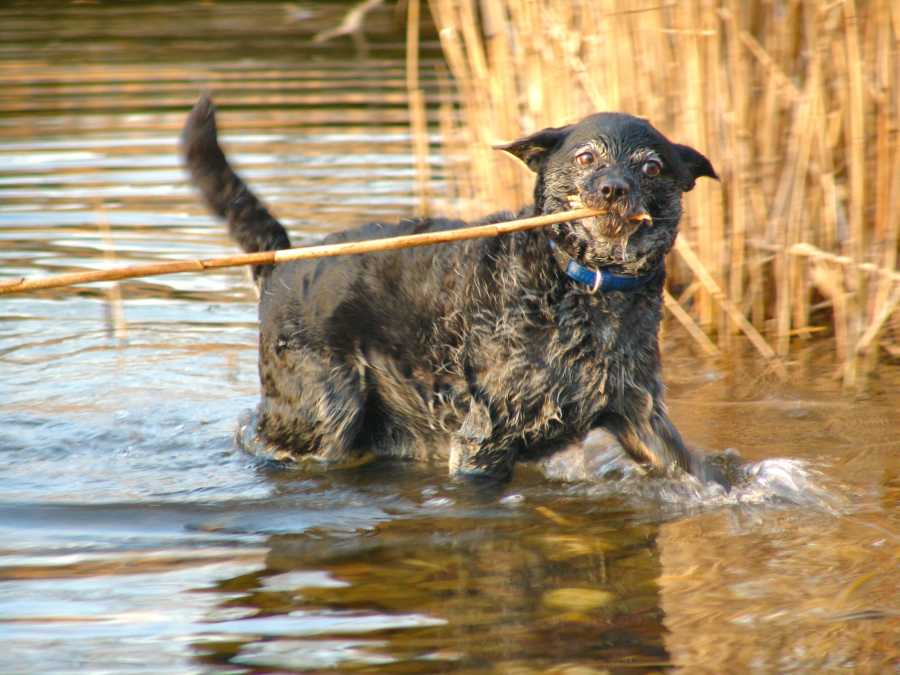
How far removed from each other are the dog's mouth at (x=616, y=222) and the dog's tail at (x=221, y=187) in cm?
127

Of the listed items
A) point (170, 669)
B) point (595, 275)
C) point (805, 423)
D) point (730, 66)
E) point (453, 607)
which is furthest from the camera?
point (730, 66)

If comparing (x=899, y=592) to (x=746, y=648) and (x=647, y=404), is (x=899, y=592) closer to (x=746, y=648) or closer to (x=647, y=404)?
(x=746, y=648)

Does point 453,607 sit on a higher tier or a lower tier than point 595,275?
lower

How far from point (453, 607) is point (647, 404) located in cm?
119

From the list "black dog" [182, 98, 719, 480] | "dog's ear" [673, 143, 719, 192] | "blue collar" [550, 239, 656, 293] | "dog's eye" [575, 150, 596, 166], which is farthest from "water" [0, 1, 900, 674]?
"dog's eye" [575, 150, 596, 166]

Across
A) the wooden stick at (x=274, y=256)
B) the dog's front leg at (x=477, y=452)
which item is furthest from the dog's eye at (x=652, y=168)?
the dog's front leg at (x=477, y=452)

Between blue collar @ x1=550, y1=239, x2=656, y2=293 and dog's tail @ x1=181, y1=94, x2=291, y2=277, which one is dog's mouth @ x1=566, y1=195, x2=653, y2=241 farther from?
dog's tail @ x1=181, y1=94, x2=291, y2=277

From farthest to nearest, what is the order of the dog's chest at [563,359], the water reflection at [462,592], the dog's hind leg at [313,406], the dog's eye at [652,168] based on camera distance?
the dog's hind leg at [313,406], the dog's chest at [563,359], the dog's eye at [652,168], the water reflection at [462,592]

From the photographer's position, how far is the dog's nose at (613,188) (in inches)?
169

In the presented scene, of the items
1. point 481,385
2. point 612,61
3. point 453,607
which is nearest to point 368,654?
point 453,607

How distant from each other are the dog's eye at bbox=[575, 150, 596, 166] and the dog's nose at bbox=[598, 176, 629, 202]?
165 mm

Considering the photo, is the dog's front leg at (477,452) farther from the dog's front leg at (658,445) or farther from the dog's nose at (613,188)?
the dog's nose at (613,188)

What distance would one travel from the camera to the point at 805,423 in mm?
5465

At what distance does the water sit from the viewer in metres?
3.59
